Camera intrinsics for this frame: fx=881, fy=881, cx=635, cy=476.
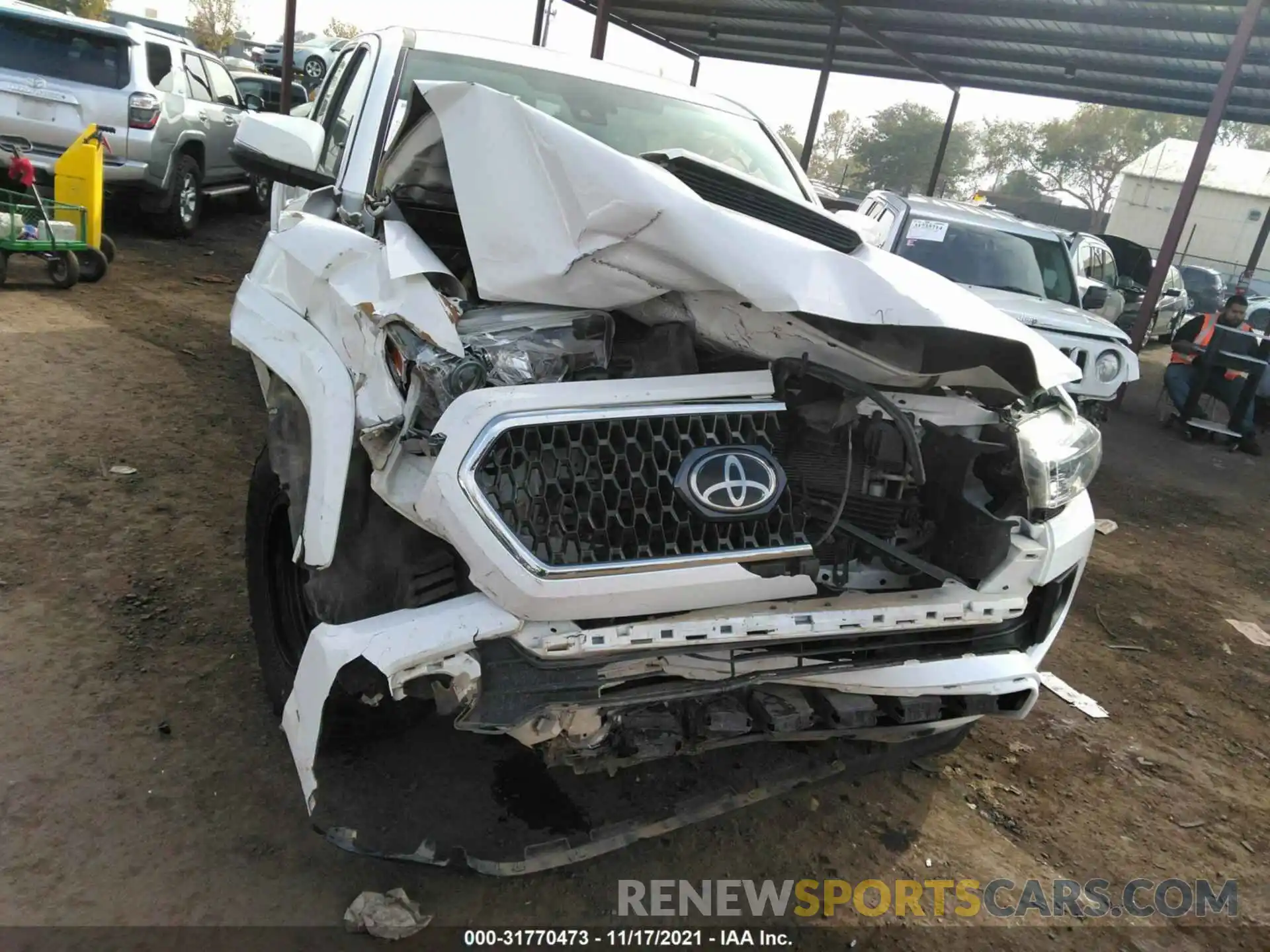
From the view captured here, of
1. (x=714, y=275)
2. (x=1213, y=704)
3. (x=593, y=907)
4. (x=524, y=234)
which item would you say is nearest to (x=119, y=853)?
(x=593, y=907)

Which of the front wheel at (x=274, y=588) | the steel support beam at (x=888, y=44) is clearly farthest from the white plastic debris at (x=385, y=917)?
the steel support beam at (x=888, y=44)

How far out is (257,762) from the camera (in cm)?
253

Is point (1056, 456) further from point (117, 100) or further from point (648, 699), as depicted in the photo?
point (117, 100)

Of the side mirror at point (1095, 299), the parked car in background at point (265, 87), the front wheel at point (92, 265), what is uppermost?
the parked car in background at point (265, 87)

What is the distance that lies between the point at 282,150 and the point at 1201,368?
9018 mm

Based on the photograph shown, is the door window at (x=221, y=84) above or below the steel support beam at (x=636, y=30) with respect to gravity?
below

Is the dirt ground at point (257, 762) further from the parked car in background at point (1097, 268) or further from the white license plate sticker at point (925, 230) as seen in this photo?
the parked car in background at point (1097, 268)

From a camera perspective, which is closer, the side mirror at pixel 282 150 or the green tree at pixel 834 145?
the side mirror at pixel 282 150

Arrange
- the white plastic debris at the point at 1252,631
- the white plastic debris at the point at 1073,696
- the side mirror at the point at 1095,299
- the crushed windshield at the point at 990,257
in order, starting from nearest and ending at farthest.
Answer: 1. the white plastic debris at the point at 1073,696
2. the white plastic debris at the point at 1252,631
3. the crushed windshield at the point at 990,257
4. the side mirror at the point at 1095,299

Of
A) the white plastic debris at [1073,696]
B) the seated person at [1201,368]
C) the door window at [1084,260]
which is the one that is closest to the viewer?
the white plastic debris at [1073,696]

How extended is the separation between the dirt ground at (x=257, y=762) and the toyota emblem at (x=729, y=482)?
1102 mm

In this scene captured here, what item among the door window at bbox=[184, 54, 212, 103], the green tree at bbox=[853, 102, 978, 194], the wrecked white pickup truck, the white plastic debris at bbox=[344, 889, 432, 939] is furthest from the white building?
the white plastic debris at bbox=[344, 889, 432, 939]

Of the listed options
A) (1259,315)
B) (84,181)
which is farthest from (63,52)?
(1259,315)

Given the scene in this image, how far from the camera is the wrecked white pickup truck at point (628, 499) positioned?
1.86m
